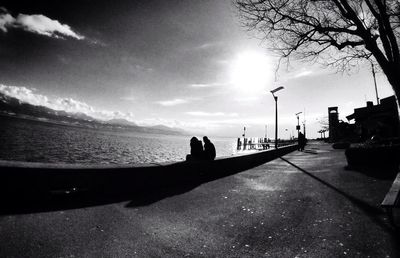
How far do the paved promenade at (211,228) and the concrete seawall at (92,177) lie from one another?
75cm

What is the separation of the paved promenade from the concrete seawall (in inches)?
29.4

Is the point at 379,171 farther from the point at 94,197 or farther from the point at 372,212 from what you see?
the point at 94,197

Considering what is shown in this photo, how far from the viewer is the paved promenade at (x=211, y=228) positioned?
329 centimetres

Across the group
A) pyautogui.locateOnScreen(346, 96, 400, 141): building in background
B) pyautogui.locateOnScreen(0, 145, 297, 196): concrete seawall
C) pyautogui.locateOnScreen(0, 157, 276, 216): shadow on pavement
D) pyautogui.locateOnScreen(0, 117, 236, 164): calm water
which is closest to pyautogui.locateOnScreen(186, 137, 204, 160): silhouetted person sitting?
pyautogui.locateOnScreen(0, 145, 297, 196): concrete seawall

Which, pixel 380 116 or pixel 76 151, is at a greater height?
pixel 380 116

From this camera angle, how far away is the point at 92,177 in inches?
233

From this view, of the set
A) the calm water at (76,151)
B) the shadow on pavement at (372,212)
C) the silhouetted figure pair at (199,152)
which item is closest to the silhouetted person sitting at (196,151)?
the silhouetted figure pair at (199,152)

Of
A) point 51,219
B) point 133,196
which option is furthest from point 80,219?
point 133,196

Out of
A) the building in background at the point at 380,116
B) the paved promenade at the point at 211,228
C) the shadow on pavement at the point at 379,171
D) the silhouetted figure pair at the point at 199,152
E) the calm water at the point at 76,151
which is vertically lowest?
the calm water at the point at 76,151

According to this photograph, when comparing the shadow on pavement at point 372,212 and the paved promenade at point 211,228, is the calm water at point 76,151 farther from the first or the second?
the shadow on pavement at point 372,212

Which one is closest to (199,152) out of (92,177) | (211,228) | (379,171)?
(92,177)

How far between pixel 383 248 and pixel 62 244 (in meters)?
4.62

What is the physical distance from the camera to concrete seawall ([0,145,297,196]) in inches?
193

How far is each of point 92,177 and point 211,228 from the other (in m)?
3.48
